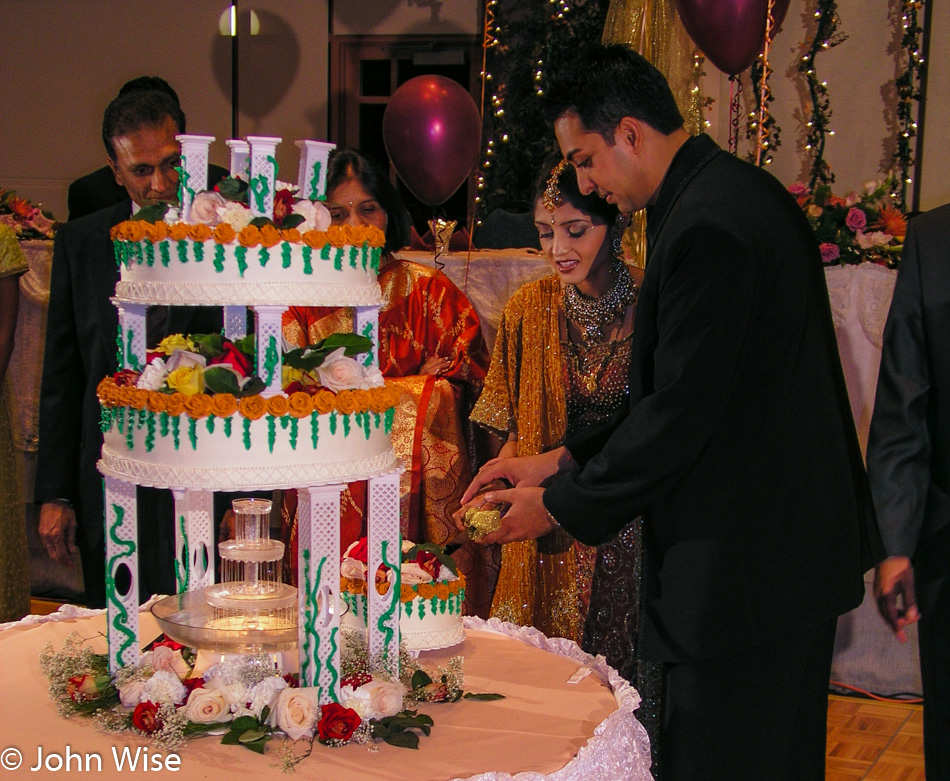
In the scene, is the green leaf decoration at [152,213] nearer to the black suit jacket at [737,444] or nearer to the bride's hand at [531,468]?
the black suit jacket at [737,444]

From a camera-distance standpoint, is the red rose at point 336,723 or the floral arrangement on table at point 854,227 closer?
the red rose at point 336,723

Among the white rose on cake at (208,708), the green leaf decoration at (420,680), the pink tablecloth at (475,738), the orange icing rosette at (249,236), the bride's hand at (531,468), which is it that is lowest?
the pink tablecloth at (475,738)

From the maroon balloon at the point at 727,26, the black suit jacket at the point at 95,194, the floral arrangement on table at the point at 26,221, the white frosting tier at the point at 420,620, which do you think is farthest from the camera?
the black suit jacket at the point at 95,194

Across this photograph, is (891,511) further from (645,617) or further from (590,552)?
(590,552)

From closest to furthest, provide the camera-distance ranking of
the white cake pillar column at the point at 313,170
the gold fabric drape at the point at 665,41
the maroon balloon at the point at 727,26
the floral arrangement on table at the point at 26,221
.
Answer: the white cake pillar column at the point at 313,170 < the maroon balloon at the point at 727,26 < the floral arrangement on table at the point at 26,221 < the gold fabric drape at the point at 665,41

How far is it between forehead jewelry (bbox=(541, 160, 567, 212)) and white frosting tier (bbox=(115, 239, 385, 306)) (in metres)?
1.15

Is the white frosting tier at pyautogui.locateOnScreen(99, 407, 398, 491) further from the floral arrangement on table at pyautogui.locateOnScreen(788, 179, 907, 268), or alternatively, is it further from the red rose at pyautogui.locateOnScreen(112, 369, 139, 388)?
the floral arrangement on table at pyautogui.locateOnScreen(788, 179, 907, 268)

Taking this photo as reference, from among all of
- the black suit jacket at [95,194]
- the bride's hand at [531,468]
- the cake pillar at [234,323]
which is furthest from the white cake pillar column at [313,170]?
the black suit jacket at [95,194]

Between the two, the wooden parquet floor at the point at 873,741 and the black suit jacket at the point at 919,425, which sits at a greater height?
the black suit jacket at the point at 919,425

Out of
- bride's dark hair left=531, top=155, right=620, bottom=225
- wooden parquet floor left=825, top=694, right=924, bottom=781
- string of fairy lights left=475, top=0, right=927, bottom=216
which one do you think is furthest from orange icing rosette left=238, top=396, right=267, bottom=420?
string of fairy lights left=475, top=0, right=927, bottom=216

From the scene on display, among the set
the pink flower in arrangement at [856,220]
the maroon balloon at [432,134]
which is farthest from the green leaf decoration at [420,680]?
the maroon balloon at [432,134]

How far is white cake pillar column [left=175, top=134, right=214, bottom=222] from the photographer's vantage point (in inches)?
63.7

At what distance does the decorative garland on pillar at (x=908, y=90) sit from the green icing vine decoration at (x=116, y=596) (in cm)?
593

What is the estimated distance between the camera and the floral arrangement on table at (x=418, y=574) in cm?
188
